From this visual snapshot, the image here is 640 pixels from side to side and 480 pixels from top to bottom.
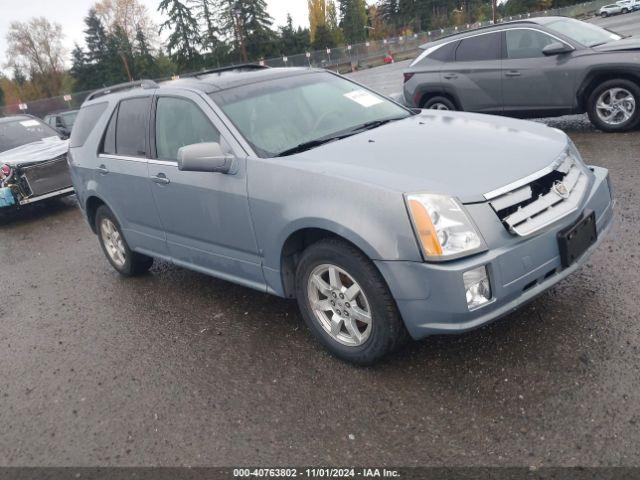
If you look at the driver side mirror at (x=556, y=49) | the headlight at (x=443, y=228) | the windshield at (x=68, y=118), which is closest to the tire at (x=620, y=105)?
the driver side mirror at (x=556, y=49)

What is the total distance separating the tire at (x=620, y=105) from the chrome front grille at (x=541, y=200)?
5.06 meters

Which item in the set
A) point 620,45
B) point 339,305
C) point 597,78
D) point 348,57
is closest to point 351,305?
point 339,305

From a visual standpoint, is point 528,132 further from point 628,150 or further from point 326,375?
point 628,150

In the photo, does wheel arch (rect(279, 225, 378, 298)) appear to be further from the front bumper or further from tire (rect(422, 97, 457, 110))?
tire (rect(422, 97, 457, 110))

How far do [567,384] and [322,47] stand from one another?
73392 millimetres

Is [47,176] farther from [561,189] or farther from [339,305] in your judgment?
[561,189]

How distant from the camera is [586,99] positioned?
797 centimetres

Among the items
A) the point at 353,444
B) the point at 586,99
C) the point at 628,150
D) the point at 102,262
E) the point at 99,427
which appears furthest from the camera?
the point at 586,99

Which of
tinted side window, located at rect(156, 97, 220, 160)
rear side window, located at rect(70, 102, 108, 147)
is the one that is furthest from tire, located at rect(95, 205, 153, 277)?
tinted side window, located at rect(156, 97, 220, 160)

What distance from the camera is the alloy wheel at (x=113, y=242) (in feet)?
18.3

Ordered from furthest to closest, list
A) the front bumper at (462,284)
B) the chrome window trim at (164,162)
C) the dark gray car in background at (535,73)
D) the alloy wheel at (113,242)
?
1. the dark gray car in background at (535,73)
2. the alloy wheel at (113,242)
3. the chrome window trim at (164,162)
4. the front bumper at (462,284)

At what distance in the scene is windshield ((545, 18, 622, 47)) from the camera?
807 cm

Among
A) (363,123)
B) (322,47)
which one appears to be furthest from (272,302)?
(322,47)

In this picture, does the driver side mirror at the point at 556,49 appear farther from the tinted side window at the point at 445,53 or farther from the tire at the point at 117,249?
the tire at the point at 117,249
